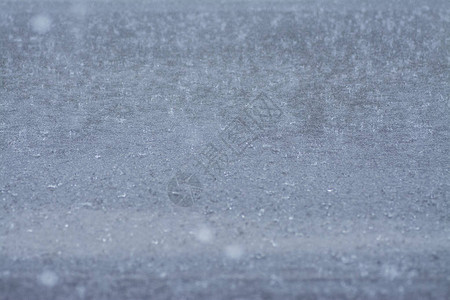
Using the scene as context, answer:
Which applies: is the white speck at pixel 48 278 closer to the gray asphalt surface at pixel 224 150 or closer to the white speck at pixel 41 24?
the gray asphalt surface at pixel 224 150

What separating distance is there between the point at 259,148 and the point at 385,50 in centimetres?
380

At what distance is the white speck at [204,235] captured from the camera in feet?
16.6

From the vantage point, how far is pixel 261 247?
4.99 meters

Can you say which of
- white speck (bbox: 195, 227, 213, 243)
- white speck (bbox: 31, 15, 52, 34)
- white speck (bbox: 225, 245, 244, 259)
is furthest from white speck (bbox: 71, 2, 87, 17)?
white speck (bbox: 225, 245, 244, 259)

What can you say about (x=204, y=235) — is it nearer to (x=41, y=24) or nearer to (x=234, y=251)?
(x=234, y=251)

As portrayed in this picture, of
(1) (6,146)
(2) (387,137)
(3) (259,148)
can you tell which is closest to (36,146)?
(1) (6,146)

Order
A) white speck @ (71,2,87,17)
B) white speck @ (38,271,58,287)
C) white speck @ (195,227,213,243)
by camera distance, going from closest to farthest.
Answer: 1. white speck @ (38,271,58,287)
2. white speck @ (195,227,213,243)
3. white speck @ (71,2,87,17)

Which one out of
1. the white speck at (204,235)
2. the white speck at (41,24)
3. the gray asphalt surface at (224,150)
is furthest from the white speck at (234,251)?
the white speck at (41,24)

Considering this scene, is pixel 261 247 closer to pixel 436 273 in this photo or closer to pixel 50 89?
pixel 436 273

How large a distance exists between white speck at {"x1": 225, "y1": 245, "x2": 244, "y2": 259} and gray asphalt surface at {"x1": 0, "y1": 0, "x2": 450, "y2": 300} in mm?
37

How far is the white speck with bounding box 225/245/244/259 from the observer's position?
16.0ft

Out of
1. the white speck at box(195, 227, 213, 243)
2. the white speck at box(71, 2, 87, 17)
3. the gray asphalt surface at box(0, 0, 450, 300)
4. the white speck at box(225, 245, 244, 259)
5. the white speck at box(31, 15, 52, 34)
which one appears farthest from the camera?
the white speck at box(71, 2, 87, 17)

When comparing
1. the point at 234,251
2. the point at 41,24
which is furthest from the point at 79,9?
the point at 234,251

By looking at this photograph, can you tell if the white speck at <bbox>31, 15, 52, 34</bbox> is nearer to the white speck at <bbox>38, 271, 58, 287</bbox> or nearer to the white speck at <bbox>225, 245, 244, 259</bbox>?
the white speck at <bbox>38, 271, 58, 287</bbox>
